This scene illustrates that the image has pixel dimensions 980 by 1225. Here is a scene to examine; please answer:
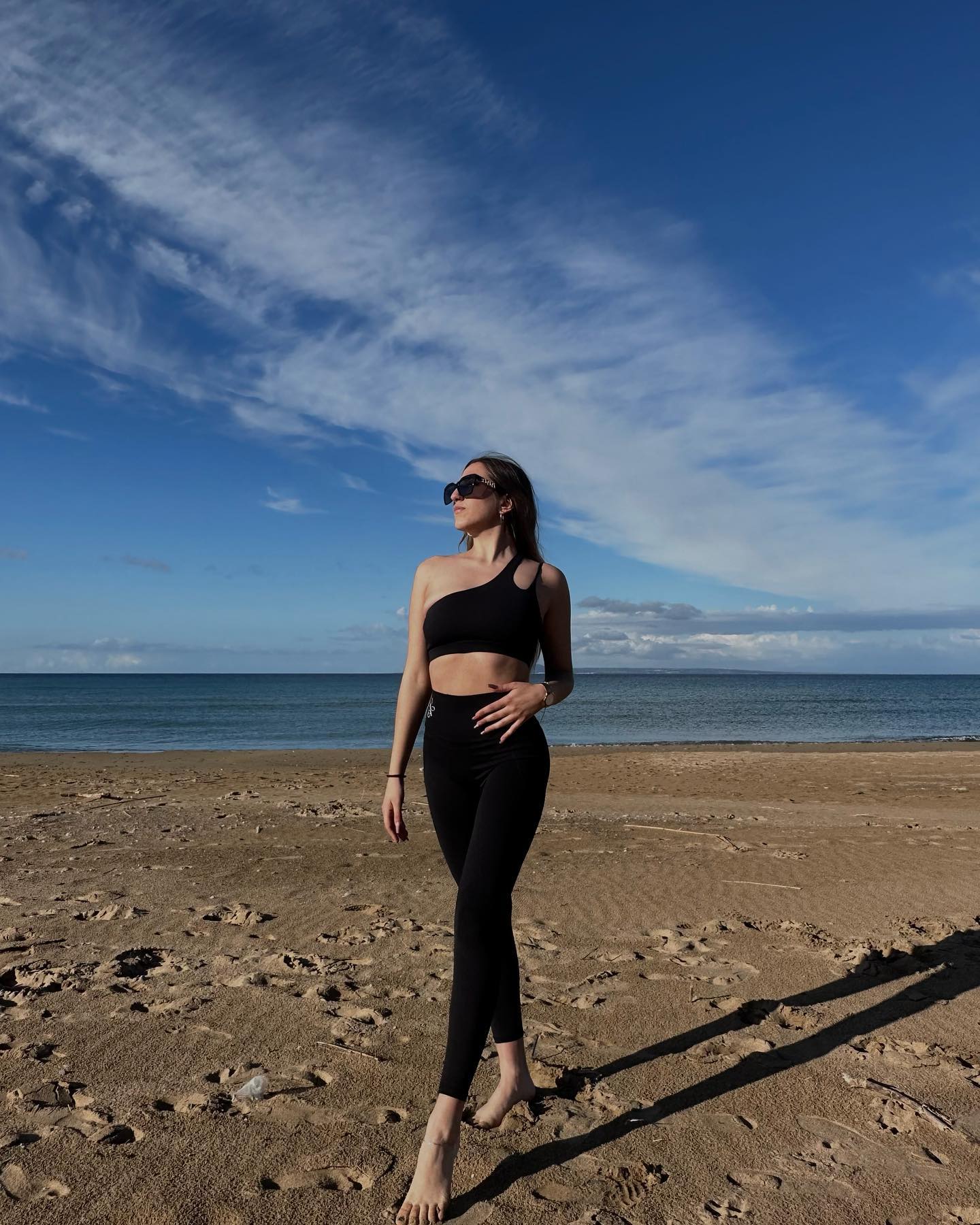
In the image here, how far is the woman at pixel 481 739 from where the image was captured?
270cm

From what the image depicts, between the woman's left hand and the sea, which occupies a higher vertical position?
the woman's left hand

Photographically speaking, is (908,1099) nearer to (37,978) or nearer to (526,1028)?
(526,1028)

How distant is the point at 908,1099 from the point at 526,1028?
156 cm

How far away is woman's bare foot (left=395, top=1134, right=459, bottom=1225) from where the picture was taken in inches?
96.3

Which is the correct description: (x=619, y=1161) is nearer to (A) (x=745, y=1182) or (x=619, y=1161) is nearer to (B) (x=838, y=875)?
(A) (x=745, y=1182)

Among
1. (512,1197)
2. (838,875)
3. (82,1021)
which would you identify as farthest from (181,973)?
(838,875)

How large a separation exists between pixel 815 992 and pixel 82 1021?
142 inches

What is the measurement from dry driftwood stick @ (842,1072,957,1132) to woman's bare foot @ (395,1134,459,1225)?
1743mm

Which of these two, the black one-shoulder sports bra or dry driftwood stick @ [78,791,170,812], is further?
dry driftwood stick @ [78,791,170,812]

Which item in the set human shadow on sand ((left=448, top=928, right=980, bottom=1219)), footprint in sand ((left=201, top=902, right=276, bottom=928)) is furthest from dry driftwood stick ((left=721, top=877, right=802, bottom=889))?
footprint in sand ((left=201, top=902, right=276, bottom=928))

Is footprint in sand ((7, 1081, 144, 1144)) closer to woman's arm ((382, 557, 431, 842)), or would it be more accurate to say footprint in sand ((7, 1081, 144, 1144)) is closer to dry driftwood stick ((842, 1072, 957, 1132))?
woman's arm ((382, 557, 431, 842))

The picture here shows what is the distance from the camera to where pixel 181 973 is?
4.46 m

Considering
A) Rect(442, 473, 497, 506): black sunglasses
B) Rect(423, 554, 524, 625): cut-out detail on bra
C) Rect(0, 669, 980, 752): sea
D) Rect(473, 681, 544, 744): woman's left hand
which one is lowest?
Rect(0, 669, 980, 752): sea

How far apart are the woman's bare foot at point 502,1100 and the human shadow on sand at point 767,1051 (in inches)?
5.9
